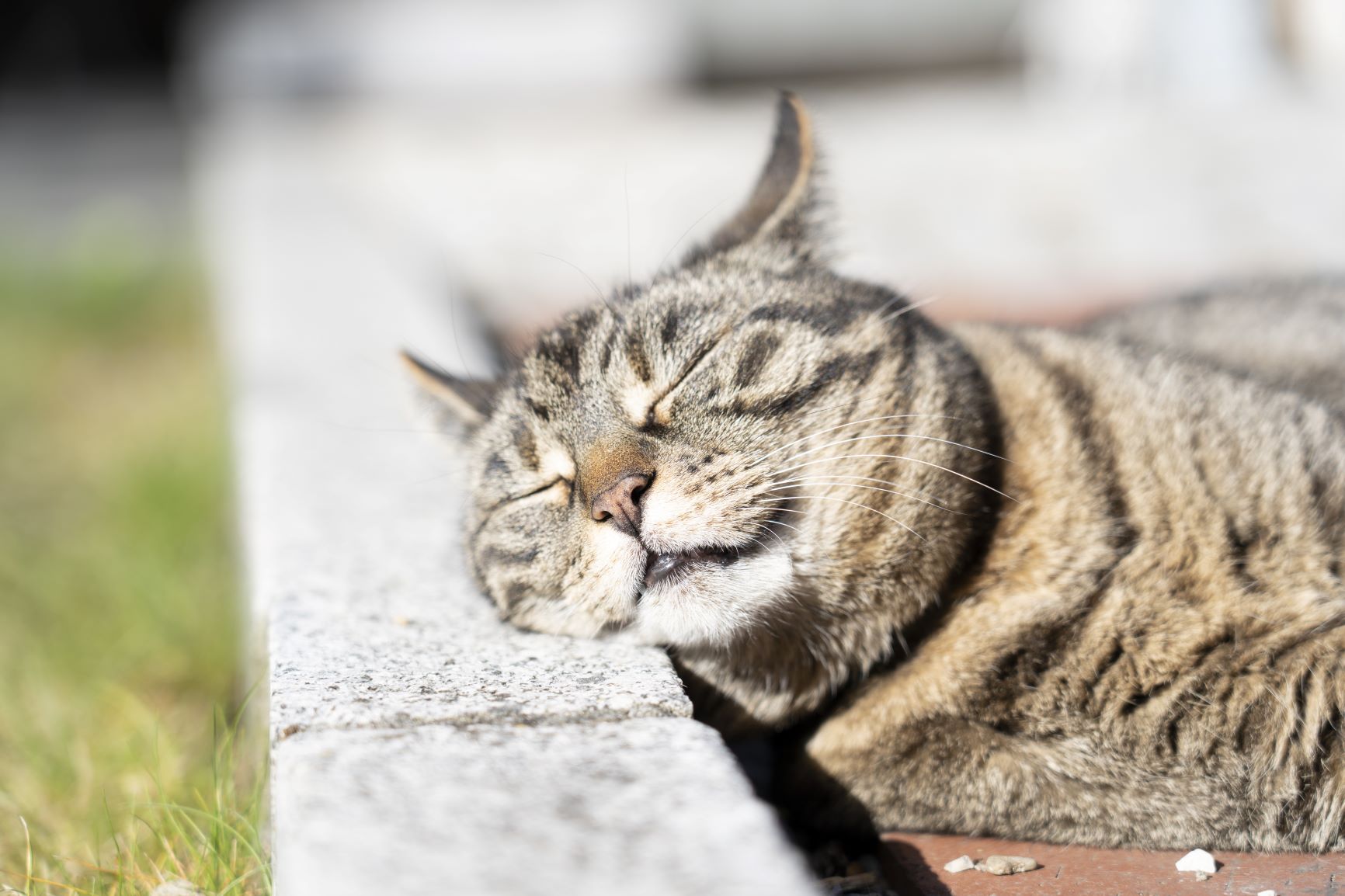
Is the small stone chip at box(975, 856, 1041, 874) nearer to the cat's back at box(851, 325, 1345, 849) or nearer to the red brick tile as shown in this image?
the red brick tile

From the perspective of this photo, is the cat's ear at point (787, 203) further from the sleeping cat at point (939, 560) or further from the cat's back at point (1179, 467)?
the cat's back at point (1179, 467)

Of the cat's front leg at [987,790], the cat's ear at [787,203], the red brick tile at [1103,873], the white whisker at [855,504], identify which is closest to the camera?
the red brick tile at [1103,873]

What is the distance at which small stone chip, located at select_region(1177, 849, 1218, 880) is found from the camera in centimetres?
191

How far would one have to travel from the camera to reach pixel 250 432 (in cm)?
337

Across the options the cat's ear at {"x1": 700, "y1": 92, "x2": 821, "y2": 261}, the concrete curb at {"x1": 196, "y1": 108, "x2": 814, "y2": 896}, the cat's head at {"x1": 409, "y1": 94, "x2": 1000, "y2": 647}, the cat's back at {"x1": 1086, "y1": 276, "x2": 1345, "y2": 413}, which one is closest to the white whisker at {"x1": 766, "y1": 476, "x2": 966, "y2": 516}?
the cat's head at {"x1": 409, "y1": 94, "x2": 1000, "y2": 647}

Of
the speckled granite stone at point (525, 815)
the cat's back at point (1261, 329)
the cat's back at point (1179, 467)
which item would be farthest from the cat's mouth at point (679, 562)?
the cat's back at point (1261, 329)

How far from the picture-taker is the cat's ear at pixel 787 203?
2521 mm

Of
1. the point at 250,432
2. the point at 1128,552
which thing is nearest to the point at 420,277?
the point at 250,432

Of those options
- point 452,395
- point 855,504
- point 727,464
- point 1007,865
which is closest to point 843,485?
point 855,504

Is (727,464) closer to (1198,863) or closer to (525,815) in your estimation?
(525,815)

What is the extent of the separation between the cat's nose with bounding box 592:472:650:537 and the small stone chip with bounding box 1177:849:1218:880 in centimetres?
101

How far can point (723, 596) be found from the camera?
6.64ft

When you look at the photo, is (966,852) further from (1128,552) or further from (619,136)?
(619,136)

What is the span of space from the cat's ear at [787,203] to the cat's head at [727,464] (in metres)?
0.15
